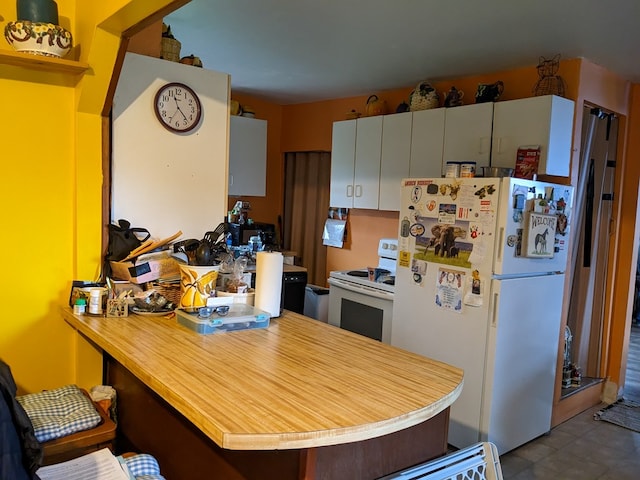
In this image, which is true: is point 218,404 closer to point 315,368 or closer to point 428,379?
point 315,368

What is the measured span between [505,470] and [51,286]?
2465 millimetres

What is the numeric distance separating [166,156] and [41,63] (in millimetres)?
626

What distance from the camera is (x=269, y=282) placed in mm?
1917

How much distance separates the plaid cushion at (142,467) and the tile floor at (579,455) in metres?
1.99

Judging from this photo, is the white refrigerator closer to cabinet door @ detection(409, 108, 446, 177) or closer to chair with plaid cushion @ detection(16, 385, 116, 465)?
cabinet door @ detection(409, 108, 446, 177)

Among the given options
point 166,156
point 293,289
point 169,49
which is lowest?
point 293,289

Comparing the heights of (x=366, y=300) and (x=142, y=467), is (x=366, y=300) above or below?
above

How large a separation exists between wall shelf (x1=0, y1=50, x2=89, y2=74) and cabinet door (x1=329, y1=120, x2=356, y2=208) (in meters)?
2.64

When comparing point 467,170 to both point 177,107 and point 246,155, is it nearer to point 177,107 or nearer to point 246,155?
point 177,107

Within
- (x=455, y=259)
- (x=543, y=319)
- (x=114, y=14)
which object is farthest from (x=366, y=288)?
(x=114, y=14)

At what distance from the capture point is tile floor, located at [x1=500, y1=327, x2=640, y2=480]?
2.71 meters

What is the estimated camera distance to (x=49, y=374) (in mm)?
2043

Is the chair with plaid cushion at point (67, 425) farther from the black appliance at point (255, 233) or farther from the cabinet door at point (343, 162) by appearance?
the cabinet door at point (343, 162)

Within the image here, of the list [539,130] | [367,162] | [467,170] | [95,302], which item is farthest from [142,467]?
[367,162]
